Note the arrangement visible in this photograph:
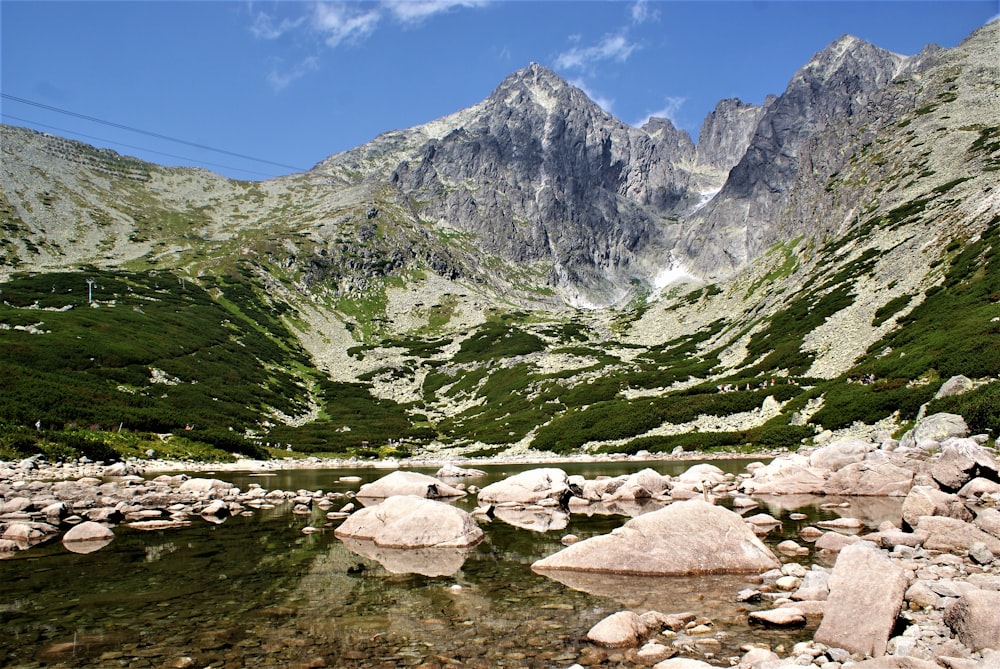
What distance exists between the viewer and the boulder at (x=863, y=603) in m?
8.31

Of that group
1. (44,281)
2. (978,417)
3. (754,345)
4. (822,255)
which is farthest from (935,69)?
(44,281)

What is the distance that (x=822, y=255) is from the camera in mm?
116062

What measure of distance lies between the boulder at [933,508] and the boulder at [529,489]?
14.9 metres

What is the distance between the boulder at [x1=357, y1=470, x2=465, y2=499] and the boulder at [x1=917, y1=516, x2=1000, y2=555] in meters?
20.9

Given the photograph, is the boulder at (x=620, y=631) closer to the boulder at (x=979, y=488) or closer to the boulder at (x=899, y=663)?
the boulder at (x=899, y=663)

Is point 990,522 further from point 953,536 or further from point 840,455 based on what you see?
point 840,455

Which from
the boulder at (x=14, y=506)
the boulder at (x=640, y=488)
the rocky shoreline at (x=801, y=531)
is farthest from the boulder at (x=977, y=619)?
the boulder at (x=14, y=506)

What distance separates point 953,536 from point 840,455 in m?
18.0

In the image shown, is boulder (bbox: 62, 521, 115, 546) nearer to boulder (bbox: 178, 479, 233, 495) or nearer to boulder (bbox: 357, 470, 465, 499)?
boulder (bbox: 178, 479, 233, 495)

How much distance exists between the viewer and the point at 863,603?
901 cm

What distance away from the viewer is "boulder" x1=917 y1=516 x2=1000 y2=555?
43.5 feet

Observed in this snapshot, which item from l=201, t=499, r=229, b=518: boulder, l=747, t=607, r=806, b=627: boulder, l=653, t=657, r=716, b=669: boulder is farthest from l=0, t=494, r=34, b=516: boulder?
l=747, t=607, r=806, b=627: boulder

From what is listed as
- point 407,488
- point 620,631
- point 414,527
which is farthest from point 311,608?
point 407,488

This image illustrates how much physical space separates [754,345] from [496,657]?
304 ft
